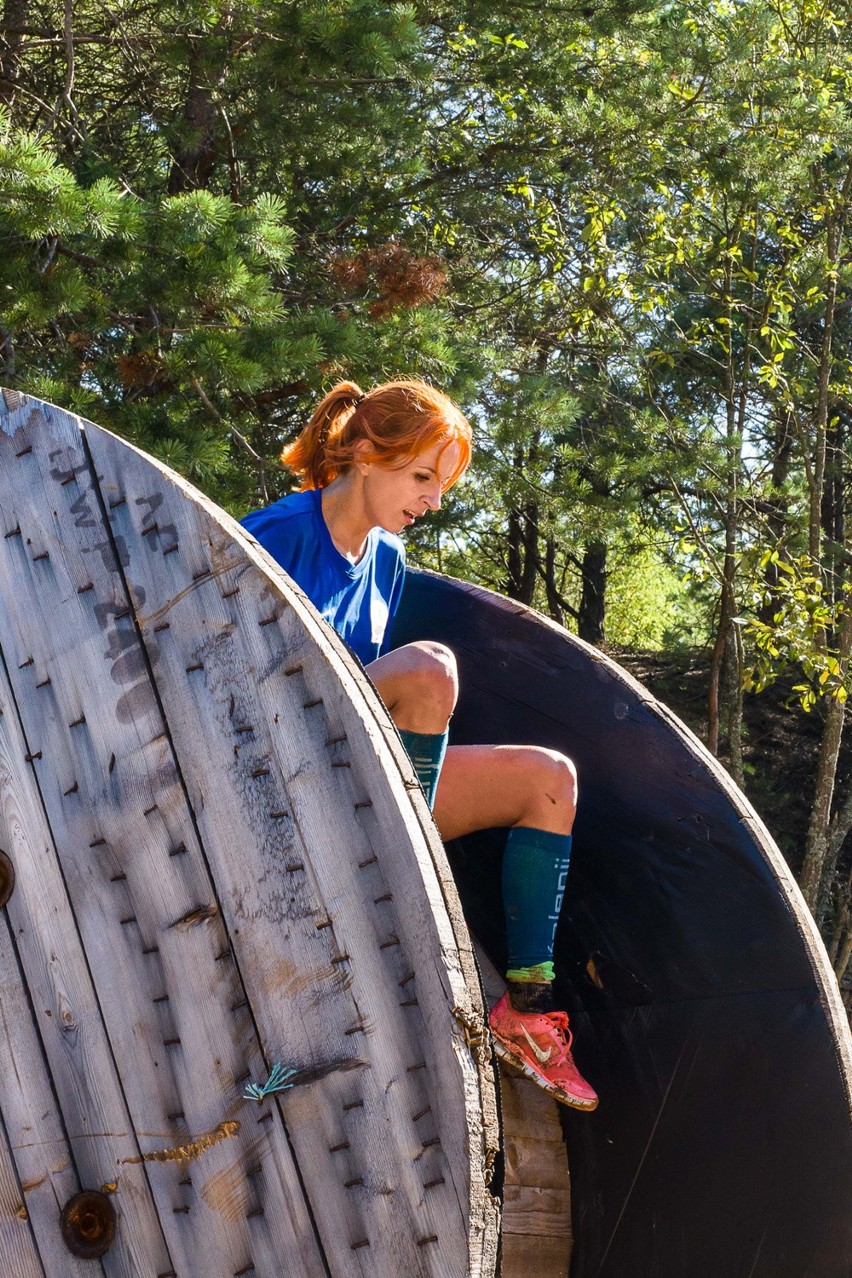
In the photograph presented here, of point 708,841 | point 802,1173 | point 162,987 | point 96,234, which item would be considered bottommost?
point 802,1173

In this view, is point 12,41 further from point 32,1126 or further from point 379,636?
point 32,1126

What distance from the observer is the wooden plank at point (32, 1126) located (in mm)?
1374

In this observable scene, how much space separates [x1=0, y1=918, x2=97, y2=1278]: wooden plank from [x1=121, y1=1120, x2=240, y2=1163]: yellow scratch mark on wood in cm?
11

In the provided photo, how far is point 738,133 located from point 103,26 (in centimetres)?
304

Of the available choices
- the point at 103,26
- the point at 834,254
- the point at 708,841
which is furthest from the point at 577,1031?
the point at 103,26

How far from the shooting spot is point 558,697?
8.13 ft

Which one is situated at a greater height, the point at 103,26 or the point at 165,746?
the point at 103,26

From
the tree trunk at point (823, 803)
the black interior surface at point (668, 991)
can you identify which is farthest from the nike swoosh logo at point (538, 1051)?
the tree trunk at point (823, 803)

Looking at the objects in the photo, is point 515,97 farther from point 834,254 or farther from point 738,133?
point 834,254

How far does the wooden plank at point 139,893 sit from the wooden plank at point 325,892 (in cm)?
3

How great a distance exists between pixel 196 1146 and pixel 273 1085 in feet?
0.40

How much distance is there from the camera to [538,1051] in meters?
2.12

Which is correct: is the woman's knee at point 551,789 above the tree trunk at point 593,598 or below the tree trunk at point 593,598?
below

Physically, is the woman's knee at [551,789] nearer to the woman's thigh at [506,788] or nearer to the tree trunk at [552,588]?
the woman's thigh at [506,788]
